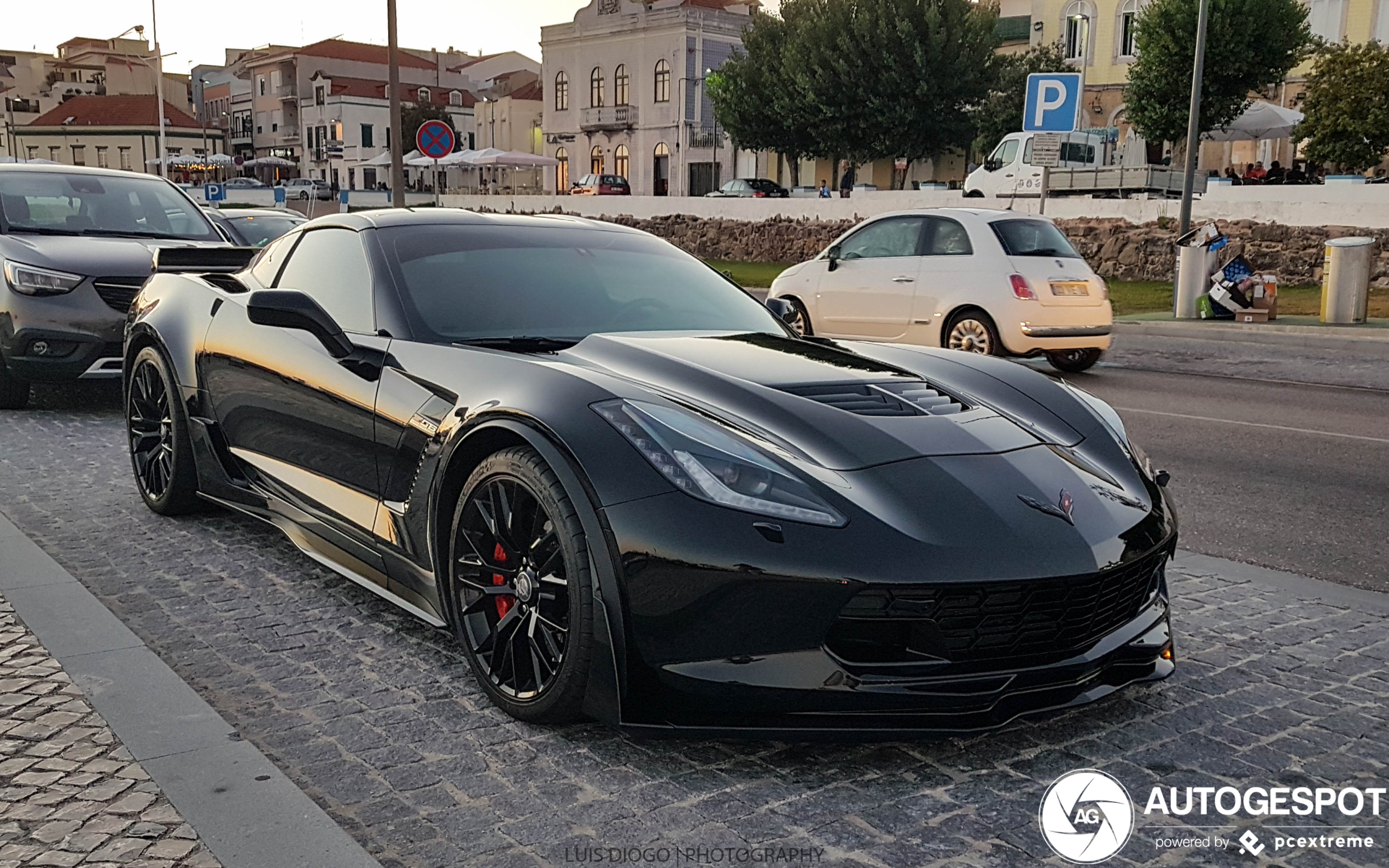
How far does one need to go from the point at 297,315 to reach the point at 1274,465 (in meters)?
6.02

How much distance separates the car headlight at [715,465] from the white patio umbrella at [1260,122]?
37.6 m

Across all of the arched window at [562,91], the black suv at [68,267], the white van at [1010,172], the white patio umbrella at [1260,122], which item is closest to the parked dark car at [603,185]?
the arched window at [562,91]

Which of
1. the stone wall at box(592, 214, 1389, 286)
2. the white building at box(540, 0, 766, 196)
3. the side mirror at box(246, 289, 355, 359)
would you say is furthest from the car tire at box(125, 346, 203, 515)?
the white building at box(540, 0, 766, 196)

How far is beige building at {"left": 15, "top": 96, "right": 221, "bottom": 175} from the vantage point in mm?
92875

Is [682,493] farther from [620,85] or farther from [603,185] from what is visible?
[620,85]

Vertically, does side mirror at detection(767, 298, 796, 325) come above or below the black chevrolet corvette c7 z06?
above

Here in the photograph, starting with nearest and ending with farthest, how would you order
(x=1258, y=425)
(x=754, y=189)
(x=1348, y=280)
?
(x=1258, y=425), (x=1348, y=280), (x=754, y=189)

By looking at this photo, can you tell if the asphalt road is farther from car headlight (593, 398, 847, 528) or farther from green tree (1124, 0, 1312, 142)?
green tree (1124, 0, 1312, 142)

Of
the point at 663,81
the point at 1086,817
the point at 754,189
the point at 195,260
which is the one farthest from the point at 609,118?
the point at 1086,817

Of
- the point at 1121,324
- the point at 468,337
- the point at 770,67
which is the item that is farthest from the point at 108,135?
the point at 468,337

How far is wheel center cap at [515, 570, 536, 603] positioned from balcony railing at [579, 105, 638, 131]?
64.1 m

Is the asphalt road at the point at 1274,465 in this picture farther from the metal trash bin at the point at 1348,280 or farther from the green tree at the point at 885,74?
the green tree at the point at 885,74

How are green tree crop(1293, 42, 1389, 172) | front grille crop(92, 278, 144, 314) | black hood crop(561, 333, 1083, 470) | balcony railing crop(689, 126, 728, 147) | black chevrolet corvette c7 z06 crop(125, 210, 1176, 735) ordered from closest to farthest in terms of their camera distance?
black chevrolet corvette c7 z06 crop(125, 210, 1176, 735) → black hood crop(561, 333, 1083, 470) → front grille crop(92, 278, 144, 314) → green tree crop(1293, 42, 1389, 172) → balcony railing crop(689, 126, 728, 147)

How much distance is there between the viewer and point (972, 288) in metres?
12.6
